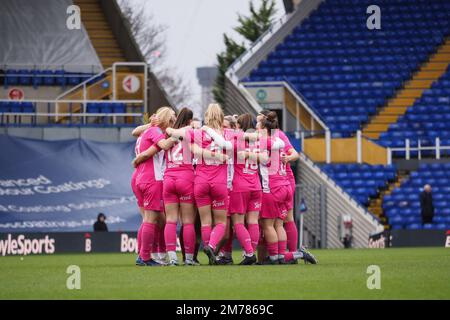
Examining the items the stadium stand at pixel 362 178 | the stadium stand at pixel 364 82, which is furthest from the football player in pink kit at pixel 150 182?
the stadium stand at pixel 362 178

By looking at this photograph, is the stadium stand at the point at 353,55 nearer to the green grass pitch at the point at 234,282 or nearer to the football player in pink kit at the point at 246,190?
the football player in pink kit at the point at 246,190

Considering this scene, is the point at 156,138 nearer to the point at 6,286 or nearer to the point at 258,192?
the point at 258,192

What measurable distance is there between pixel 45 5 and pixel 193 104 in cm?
3851

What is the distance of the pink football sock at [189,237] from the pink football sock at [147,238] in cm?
46

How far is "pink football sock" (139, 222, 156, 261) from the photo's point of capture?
17.4m

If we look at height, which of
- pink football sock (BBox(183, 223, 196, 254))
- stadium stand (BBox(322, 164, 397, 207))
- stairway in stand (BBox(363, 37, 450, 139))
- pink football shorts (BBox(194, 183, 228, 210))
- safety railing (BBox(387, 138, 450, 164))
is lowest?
pink football sock (BBox(183, 223, 196, 254))

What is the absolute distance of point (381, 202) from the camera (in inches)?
1346

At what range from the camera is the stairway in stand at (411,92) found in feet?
123

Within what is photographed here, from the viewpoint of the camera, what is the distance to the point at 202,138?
17.0 m

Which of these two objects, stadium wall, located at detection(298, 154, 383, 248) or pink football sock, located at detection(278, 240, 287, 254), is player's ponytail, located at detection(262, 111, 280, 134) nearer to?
pink football sock, located at detection(278, 240, 287, 254)

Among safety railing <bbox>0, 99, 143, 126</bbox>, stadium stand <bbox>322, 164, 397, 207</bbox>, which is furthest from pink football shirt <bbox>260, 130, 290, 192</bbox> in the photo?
stadium stand <bbox>322, 164, 397, 207</bbox>
